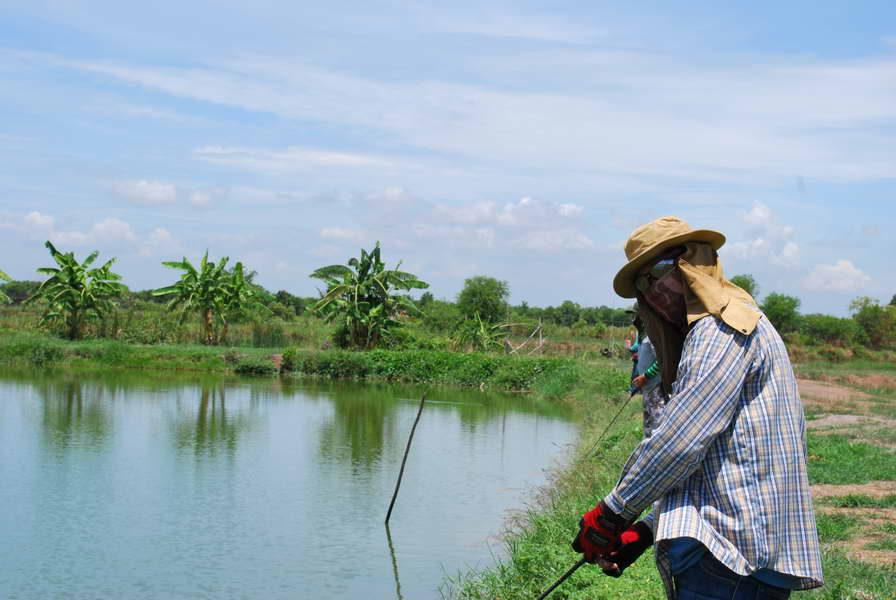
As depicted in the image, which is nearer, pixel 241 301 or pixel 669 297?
pixel 669 297

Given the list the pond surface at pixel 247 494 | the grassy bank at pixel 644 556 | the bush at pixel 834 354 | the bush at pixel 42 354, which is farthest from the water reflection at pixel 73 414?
the bush at pixel 834 354

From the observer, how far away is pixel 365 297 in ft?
98.2

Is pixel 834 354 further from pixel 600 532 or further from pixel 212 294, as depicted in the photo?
pixel 600 532

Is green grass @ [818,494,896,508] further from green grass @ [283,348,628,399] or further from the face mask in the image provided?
green grass @ [283,348,628,399]

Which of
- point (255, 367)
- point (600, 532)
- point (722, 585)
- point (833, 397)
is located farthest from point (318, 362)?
point (722, 585)

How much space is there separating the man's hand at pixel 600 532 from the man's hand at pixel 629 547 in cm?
6

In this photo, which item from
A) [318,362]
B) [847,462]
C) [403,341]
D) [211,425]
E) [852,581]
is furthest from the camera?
[403,341]

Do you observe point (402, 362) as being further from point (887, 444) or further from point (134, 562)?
point (134, 562)

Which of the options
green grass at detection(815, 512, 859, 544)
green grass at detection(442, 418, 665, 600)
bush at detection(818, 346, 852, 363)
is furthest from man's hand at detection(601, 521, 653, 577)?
bush at detection(818, 346, 852, 363)

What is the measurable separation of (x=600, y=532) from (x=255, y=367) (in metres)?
25.6

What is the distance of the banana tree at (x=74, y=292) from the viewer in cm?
2972

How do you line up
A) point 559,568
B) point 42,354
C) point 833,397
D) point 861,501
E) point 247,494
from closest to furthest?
point 559,568, point 861,501, point 247,494, point 833,397, point 42,354

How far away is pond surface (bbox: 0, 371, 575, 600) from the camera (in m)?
7.61

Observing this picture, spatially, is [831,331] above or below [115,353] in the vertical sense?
above
